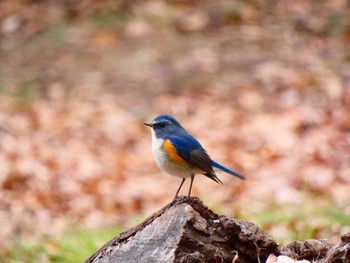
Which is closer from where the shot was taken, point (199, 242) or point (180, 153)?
point (199, 242)

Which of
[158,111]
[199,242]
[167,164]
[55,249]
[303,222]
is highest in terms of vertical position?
[158,111]

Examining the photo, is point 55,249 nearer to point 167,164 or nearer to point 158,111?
point 167,164

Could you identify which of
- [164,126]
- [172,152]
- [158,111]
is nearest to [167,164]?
[172,152]

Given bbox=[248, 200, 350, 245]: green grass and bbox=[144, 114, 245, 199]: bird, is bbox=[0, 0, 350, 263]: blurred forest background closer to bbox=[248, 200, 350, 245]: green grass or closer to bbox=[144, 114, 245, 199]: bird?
bbox=[248, 200, 350, 245]: green grass

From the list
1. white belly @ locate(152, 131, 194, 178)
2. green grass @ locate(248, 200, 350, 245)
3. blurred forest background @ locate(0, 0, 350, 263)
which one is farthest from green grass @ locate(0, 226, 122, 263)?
white belly @ locate(152, 131, 194, 178)

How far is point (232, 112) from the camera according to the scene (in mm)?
9359

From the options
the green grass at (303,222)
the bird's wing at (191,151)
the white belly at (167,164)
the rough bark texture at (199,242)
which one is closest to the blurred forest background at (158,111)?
the green grass at (303,222)

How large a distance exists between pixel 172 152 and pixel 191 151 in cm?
9

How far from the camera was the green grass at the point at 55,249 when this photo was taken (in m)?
5.29

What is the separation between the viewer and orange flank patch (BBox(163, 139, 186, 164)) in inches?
151

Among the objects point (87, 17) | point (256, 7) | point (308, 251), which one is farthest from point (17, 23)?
point (308, 251)

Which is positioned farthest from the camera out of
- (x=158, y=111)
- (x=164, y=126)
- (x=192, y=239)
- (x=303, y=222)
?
(x=158, y=111)

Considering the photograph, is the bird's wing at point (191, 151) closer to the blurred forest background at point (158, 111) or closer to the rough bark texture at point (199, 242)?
the rough bark texture at point (199, 242)

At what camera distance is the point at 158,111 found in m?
9.41
